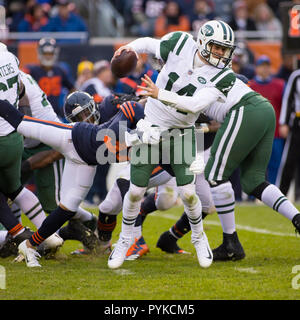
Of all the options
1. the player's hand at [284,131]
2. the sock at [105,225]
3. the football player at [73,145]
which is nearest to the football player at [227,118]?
the football player at [73,145]

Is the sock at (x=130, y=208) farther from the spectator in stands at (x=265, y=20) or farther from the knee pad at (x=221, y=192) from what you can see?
the spectator in stands at (x=265, y=20)

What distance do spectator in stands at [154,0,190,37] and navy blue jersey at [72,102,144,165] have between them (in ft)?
21.6

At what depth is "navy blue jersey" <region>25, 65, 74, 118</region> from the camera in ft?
27.6

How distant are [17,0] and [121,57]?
8278 millimetres

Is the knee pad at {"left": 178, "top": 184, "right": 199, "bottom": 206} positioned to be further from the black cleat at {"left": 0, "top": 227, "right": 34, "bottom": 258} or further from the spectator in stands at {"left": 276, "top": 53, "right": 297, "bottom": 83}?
the spectator in stands at {"left": 276, "top": 53, "right": 297, "bottom": 83}

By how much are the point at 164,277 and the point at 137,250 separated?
2.87ft

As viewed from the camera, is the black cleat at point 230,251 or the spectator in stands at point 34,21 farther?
the spectator in stands at point 34,21

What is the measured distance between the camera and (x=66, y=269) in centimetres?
455

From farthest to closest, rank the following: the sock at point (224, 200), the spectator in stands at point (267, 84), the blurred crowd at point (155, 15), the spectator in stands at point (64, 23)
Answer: the blurred crowd at point (155, 15), the spectator in stands at point (64, 23), the spectator in stands at point (267, 84), the sock at point (224, 200)

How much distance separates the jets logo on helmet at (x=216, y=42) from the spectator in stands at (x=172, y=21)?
22.1 ft

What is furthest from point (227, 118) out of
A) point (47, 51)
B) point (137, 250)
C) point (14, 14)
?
point (14, 14)

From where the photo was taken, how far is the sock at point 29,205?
16.4ft
